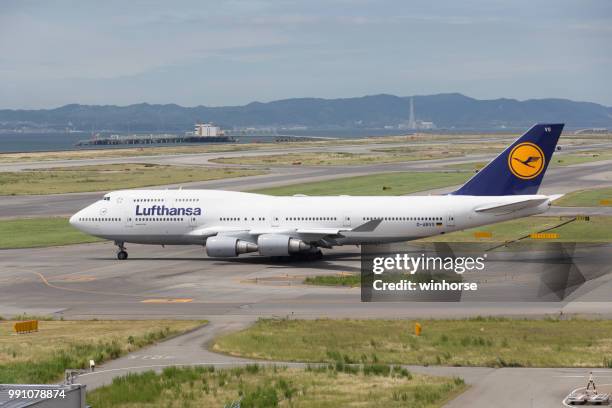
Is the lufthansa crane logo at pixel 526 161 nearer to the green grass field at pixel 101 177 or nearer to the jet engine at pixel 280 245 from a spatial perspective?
the jet engine at pixel 280 245

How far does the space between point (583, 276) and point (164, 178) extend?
95.8 meters

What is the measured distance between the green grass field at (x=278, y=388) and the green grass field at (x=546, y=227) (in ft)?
140

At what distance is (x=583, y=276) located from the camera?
60000mm

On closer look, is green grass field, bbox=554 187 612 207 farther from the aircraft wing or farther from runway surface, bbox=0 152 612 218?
the aircraft wing

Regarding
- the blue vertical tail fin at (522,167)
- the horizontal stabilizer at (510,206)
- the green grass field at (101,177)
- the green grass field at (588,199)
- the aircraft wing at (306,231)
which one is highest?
the blue vertical tail fin at (522,167)

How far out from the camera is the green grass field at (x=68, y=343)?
3788 cm

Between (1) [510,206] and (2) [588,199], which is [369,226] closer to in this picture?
(1) [510,206]

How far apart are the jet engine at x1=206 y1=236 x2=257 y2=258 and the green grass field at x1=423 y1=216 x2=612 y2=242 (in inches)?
630

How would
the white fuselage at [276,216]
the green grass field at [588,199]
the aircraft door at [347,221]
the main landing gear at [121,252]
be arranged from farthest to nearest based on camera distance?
the green grass field at [588,199] → the main landing gear at [121,252] → the aircraft door at [347,221] → the white fuselage at [276,216]

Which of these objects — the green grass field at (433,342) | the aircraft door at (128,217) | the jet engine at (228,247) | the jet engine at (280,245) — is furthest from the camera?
the aircraft door at (128,217)

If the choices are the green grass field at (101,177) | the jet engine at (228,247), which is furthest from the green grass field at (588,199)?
the green grass field at (101,177)

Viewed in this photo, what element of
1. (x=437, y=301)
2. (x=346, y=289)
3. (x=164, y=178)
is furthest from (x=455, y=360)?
(x=164, y=178)

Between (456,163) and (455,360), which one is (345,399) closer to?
(455,360)

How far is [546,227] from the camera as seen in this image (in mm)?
84750
